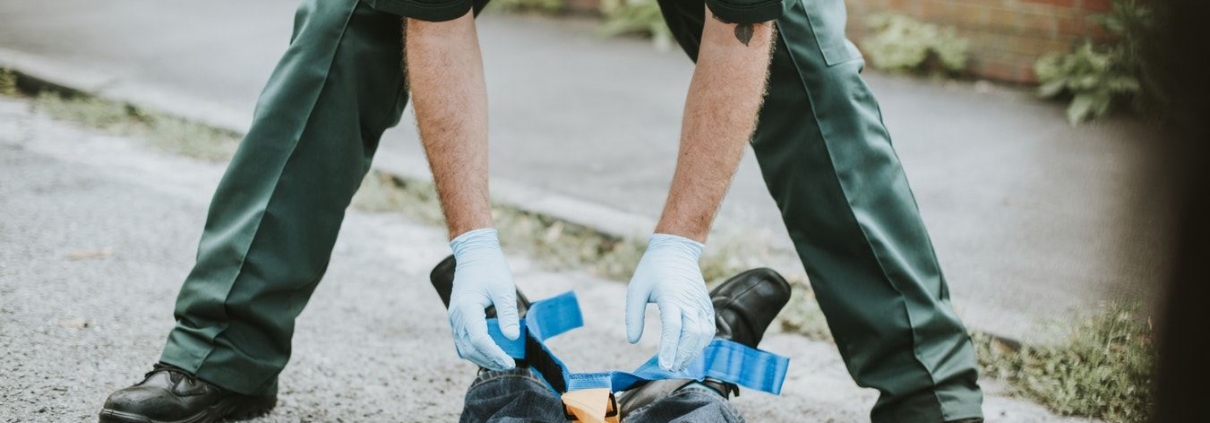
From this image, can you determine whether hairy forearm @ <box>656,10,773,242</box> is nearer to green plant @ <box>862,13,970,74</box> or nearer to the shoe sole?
the shoe sole

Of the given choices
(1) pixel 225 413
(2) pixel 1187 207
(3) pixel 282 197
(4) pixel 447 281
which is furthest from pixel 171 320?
(2) pixel 1187 207

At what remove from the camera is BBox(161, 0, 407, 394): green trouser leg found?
2.22m

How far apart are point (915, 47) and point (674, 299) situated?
4.34 meters

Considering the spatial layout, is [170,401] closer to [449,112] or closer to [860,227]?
[449,112]

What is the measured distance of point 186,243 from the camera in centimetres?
351

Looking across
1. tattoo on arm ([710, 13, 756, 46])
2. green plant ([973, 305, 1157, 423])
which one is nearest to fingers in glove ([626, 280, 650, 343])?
tattoo on arm ([710, 13, 756, 46])

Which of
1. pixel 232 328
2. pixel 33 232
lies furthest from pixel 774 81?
pixel 33 232

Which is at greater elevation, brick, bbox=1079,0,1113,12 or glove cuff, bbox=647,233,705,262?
glove cuff, bbox=647,233,705,262

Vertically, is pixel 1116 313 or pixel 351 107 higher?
pixel 351 107

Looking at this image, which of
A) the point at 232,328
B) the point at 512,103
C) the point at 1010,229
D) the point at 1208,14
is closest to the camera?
the point at 1208,14

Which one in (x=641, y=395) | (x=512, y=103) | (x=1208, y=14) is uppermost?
(x=1208, y=14)

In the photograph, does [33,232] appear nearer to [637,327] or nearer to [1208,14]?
[637,327]

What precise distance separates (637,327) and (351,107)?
71 centimetres

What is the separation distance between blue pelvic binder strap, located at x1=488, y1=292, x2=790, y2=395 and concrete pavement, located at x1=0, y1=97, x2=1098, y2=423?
393 millimetres
